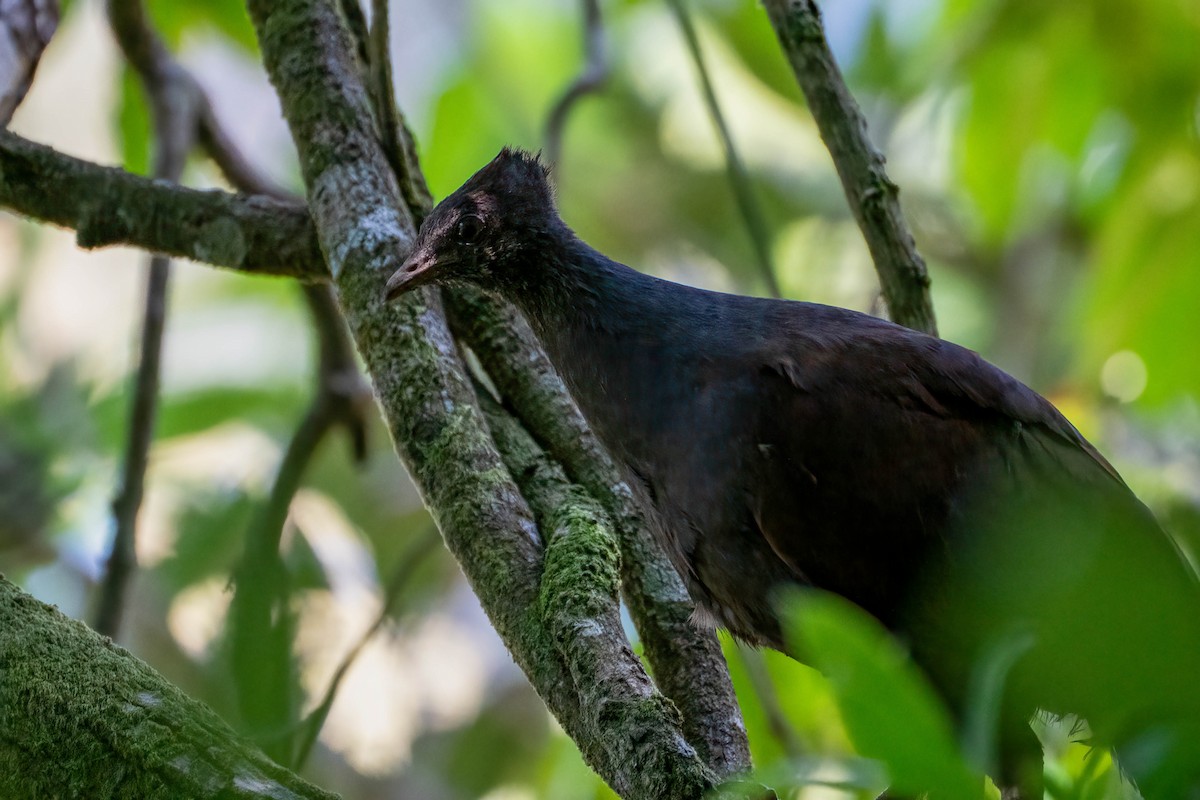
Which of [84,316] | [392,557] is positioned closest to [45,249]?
[84,316]

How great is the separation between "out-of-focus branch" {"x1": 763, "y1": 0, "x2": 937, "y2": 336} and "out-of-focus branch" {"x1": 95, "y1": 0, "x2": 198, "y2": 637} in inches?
93.8

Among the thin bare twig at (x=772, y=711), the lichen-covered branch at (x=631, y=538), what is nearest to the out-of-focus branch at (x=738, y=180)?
the lichen-covered branch at (x=631, y=538)

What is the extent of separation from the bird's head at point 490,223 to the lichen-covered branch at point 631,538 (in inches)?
7.2

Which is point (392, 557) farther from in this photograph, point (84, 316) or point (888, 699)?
point (888, 699)

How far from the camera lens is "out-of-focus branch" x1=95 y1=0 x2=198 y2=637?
4422mm

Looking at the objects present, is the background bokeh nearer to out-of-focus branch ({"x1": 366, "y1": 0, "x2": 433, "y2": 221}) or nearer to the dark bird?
the dark bird

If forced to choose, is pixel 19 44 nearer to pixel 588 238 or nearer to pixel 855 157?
pixel 855 157

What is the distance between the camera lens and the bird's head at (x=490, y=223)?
11.5 feet

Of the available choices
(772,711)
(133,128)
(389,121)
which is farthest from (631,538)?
(133,128)

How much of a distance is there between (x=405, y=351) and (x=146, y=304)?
1986 millimetres

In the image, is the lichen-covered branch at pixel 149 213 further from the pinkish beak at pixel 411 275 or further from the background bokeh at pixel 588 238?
the background bokeh at pixel 588 238

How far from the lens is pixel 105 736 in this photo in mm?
2275

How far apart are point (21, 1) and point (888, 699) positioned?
151 inches

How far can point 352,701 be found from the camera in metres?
9.30
